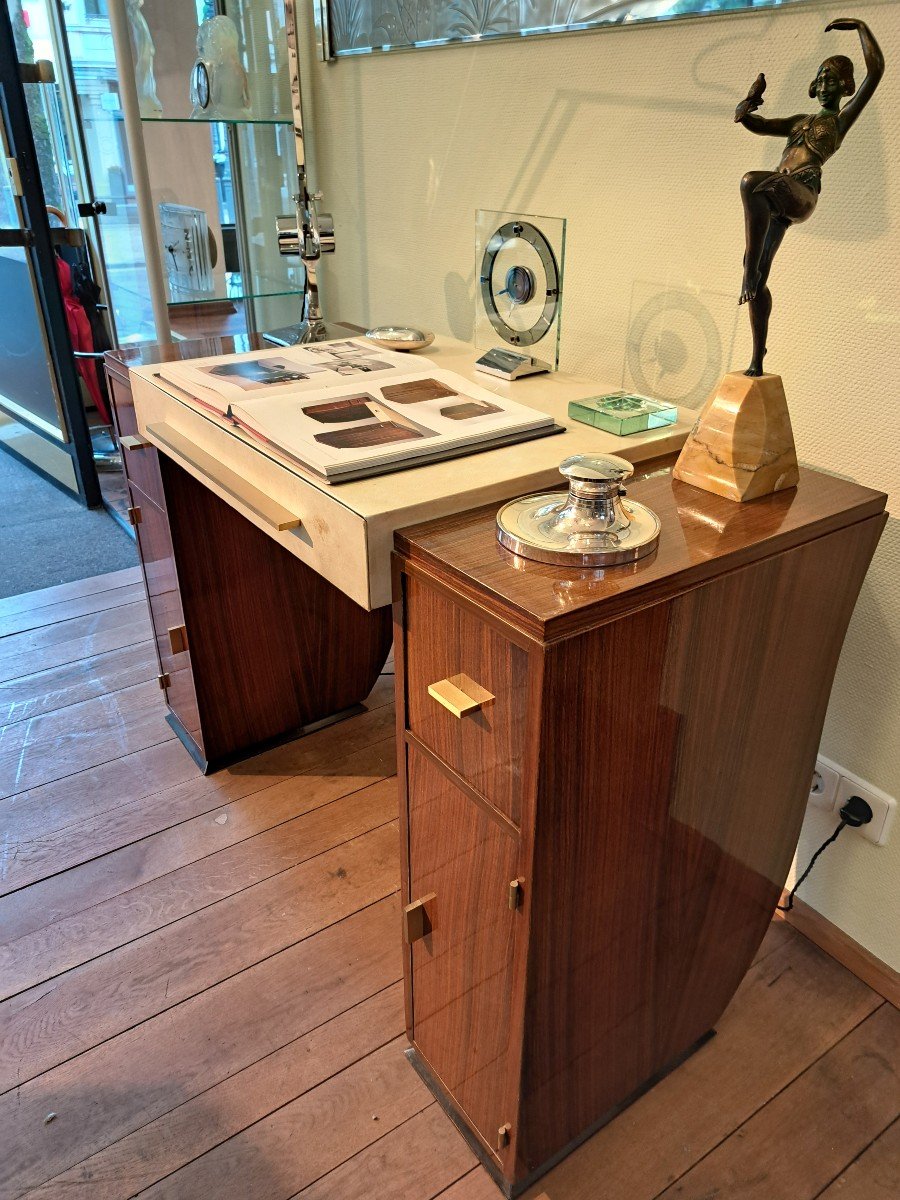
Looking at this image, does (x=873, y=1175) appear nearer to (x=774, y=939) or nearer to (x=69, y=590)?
(x=774, y=939)

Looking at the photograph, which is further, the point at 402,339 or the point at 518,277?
the point at 402,339

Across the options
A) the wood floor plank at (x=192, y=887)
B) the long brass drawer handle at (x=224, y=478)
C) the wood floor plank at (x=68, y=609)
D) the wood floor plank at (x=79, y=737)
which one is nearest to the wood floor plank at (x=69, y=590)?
the wood floor plank at (x=68, y=609)

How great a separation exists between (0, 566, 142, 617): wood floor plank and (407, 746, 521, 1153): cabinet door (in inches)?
65.0

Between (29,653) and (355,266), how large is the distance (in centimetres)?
119

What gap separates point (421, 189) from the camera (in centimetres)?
164

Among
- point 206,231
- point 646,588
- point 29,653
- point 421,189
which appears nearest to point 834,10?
point 646,588

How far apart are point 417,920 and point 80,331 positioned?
8.91ft

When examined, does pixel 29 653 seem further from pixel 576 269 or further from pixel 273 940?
pixel 576 269

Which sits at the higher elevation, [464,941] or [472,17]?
[472,17]

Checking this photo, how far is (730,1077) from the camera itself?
115 cm

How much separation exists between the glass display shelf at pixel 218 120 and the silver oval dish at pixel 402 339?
0.71 m

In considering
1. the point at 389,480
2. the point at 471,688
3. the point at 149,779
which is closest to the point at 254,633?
the point at 149,779

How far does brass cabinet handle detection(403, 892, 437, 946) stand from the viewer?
0.97 meters

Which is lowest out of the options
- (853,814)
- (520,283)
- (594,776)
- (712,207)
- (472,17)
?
(853,814)
